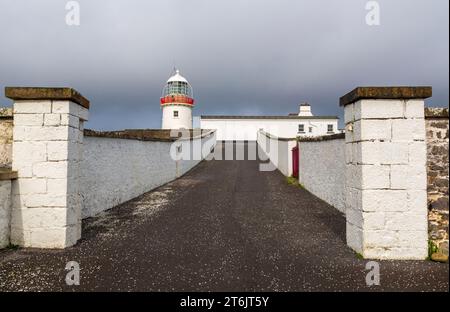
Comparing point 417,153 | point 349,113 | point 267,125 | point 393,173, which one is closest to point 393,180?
point 393,173

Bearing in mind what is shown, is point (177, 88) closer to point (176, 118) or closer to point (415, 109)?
point (176, 118)

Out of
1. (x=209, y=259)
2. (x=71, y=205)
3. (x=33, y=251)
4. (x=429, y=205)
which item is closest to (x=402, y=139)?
(x=429, y=205)

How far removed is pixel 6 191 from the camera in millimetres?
4414

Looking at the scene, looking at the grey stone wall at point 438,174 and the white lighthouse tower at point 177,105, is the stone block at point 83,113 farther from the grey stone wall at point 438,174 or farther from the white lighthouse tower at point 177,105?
the white lighthouse tower at point 177,105

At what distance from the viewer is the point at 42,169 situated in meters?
4.54

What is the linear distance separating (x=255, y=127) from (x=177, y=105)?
49.8 ft

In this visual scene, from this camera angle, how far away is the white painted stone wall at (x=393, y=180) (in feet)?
13.5

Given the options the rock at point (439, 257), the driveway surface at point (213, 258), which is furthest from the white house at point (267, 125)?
the rock at point (439, 257)

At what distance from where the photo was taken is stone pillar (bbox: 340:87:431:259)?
4125mm

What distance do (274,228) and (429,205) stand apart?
279 centimetres

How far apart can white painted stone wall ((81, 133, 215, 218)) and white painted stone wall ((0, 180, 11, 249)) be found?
1.85m

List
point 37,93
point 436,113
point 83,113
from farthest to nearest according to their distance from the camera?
point 83,113, point 37,93, point 436,113

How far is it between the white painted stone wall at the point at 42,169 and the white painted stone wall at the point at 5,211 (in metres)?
0.07

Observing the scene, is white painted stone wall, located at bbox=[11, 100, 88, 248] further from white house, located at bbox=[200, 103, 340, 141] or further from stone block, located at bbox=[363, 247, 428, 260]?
white house, located at bbox=[200, 103, 340, 141]
